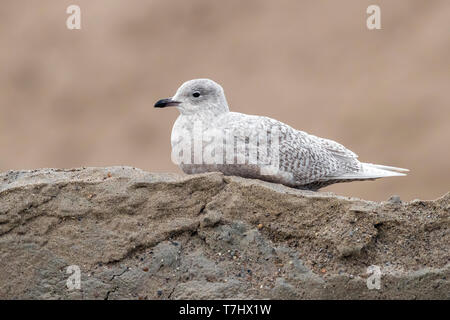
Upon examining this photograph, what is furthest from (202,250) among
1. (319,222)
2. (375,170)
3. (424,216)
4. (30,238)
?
(375,170)

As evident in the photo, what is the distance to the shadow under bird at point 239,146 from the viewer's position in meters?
4.96

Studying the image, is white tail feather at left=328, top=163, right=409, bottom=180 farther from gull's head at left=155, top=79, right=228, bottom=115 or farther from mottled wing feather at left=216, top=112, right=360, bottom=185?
gull's head at left=155, top=79, right=228, bottom=115

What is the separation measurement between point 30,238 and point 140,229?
27.5 inches

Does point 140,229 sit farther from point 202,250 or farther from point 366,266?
point 366,266

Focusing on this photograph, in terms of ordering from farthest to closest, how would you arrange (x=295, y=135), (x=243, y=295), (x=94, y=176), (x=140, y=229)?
(x=295, y=135), (x=94, y=176), (x=140, y=229), (x=243, y=295)

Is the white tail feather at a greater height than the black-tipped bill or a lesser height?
lesser

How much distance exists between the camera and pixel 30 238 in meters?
4.54

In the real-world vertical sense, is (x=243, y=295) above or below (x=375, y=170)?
below

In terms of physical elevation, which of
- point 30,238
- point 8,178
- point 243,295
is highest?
point 8,178

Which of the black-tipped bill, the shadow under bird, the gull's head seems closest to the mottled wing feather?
the shadow under bird

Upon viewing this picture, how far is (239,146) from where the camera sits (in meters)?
4.96

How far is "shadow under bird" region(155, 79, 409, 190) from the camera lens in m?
4.96

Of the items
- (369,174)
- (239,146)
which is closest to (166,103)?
(239,146)

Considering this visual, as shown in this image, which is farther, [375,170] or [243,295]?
[375,170]
